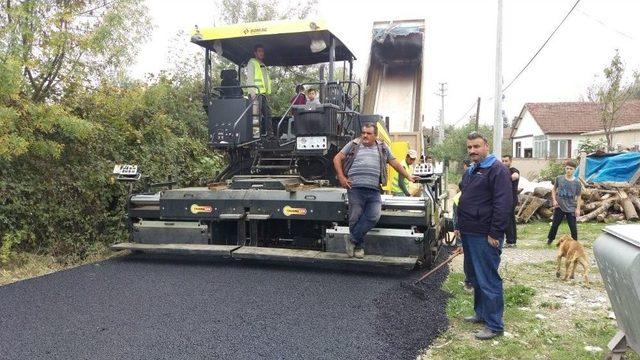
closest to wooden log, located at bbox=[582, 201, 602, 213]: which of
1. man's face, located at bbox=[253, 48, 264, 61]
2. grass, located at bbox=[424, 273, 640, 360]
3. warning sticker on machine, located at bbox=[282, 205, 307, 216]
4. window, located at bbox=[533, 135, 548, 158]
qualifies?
grass, located at bbox=[424, 273, 640, 360]

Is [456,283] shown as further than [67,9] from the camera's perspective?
No

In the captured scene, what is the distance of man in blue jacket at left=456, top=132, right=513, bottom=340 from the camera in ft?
12.1

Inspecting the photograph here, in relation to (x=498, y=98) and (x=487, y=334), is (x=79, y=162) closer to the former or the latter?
(x=487, y=334)

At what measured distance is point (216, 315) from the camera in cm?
384

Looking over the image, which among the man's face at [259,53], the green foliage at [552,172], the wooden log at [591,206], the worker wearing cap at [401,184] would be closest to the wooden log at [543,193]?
the wooden log at [591,206]

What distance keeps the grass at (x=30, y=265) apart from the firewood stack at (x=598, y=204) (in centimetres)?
922

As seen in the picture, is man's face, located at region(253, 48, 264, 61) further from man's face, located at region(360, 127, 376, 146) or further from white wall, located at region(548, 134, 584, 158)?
white wall, located at region(548, 134, 584, 158)

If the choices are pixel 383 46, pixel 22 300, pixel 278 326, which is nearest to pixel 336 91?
pixel 278 326

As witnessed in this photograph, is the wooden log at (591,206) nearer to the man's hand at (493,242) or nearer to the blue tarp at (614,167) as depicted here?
the blue tarp at (614,167)

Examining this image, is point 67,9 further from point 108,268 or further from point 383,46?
point 383,46

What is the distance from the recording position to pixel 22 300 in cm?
422

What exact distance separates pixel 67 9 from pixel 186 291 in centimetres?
368

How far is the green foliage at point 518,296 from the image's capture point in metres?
4.66

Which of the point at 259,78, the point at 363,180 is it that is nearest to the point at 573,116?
the point at 259,78
